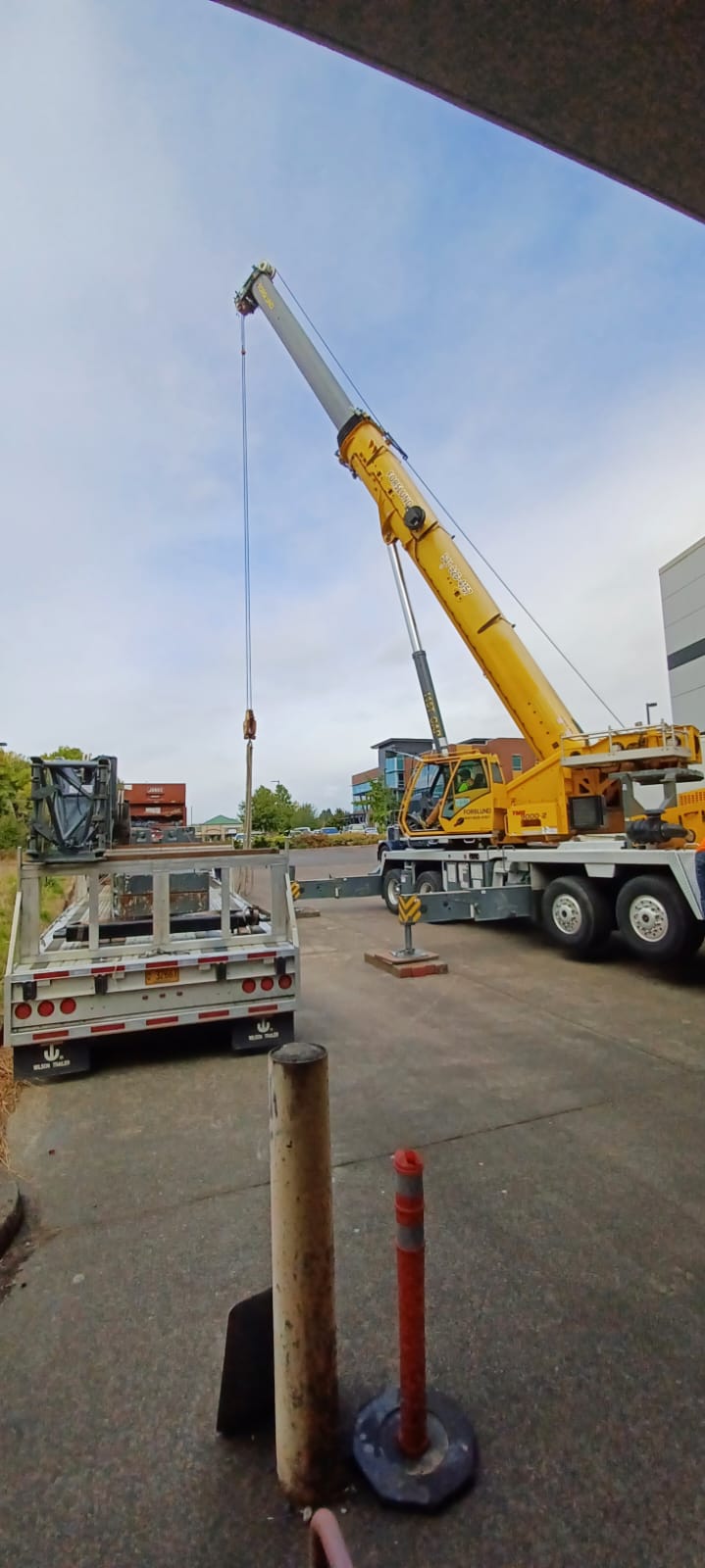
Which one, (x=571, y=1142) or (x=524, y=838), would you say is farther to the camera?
(x=524, y=838)

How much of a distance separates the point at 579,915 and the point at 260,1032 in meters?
4.69

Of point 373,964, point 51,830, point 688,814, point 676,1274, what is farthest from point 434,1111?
point 688,814

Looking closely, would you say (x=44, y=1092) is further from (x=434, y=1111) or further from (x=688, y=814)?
(x=688, y=814)

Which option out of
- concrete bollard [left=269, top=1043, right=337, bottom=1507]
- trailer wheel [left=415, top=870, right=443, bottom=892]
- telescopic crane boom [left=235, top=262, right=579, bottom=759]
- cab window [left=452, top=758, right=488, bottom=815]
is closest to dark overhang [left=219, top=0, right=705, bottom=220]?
concrete bollard [left=269, top=1043, right=337, bottom=1507]

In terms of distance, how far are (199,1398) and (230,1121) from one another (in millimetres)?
2071

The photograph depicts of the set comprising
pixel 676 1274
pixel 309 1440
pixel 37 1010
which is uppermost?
pixel 37 1010

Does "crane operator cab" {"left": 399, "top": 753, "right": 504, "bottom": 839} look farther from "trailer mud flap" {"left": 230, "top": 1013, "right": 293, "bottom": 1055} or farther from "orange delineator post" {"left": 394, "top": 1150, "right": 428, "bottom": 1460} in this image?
"orange delineator post" {"left": 394, "top": 1150, "right": 428, "bottom": 1460}

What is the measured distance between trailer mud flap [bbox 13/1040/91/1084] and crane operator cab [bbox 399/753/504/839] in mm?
7519

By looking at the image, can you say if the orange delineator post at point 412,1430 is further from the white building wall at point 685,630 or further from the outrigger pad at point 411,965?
the white building wall at point 685,630

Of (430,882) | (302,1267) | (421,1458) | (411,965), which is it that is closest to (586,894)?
(411,965)

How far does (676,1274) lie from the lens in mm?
2676

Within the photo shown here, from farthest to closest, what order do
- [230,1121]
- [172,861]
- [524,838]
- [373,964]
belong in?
[524,838]
[373,964]
[172,861]
[230,1121]

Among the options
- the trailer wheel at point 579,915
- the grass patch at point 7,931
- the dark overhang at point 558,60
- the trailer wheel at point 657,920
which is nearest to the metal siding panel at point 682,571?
the trailer wheel at point 579,915

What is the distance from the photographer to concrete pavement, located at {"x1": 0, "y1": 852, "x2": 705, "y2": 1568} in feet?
5.68
